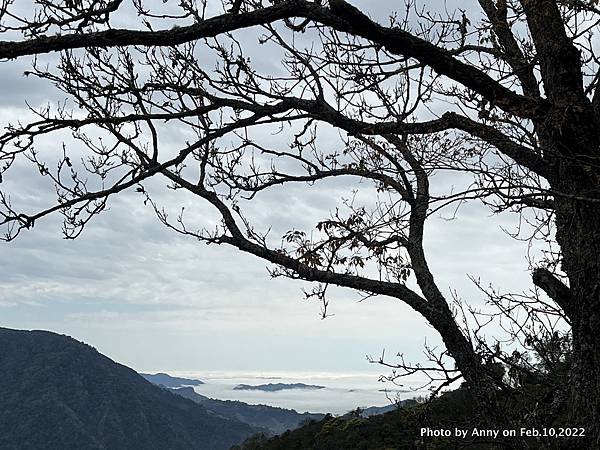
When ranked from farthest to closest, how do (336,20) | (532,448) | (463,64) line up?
(532,448) → (463,64) → (336,20)

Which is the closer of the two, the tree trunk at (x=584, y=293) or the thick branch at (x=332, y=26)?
the thick branch at (x=332, y=26)

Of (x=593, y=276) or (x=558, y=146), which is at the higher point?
(x=558, y=146)

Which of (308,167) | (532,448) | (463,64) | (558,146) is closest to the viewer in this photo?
(463,64)

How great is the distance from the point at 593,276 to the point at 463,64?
222 centimetres

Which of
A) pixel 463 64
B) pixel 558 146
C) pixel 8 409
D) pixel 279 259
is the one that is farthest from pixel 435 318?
pixel 8 409

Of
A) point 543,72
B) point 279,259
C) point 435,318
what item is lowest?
point 435,318

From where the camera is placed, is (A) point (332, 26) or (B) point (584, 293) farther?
(B) point (584, 293)

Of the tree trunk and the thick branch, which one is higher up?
the thick branch

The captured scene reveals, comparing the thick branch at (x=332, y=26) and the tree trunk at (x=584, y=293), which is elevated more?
the thick branch at (x=332, y=26)

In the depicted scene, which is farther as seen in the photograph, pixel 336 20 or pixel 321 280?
pixel 321 280

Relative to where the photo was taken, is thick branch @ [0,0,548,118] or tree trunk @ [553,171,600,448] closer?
thick branch @ [0,0,548,118]

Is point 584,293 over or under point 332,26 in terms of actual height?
Result: under

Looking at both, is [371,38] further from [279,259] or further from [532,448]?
[532,448]

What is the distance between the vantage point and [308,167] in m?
8.09
